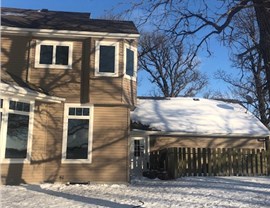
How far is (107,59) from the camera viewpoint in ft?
49.7

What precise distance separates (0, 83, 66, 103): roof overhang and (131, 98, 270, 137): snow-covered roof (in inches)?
334

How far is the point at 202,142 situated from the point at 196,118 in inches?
81.0

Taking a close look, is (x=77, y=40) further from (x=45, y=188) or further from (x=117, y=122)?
(x=45, y=188)

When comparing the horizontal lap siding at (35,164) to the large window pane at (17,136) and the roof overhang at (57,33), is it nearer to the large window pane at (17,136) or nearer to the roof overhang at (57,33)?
the large window pane at (17,136)

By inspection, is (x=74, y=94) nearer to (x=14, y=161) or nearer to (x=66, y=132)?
(x=66, y=132)

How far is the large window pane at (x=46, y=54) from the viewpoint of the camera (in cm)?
1508

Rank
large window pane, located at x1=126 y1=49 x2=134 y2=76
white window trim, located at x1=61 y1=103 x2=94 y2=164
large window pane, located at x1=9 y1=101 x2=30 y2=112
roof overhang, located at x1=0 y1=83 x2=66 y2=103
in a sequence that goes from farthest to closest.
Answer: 1. large window pane, located at x1=126 y1=49 x2=134 y2=76
2. white window trim, located at x1=61 y1=103 x2=94 y2=164
3. large window pane, located at x1=9 y1=101 x2=30 y2=112
4. roof overhang, located at x1=0 y1=83 x2=66 y2=103

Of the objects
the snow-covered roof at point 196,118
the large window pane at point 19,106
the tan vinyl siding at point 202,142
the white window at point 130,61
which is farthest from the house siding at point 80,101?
the snow-covered roof at point 196,118

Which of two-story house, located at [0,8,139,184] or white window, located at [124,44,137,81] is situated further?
white window, located at [124,44,137,81]

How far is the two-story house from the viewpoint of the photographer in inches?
567

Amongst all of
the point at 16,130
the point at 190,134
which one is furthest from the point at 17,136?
the point at 190,134

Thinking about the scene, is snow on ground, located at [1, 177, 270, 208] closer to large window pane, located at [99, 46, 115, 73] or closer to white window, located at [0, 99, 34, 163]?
white window, located at [0, 99, 34, 163]

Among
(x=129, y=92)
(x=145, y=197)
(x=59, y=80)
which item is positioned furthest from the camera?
(x=129, y=92)

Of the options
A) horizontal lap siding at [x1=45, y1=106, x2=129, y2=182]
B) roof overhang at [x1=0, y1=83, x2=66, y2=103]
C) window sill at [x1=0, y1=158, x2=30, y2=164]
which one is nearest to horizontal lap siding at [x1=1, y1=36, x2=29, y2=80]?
roof overhang at [x1=0, y1=83, x2=66, y2=103]
